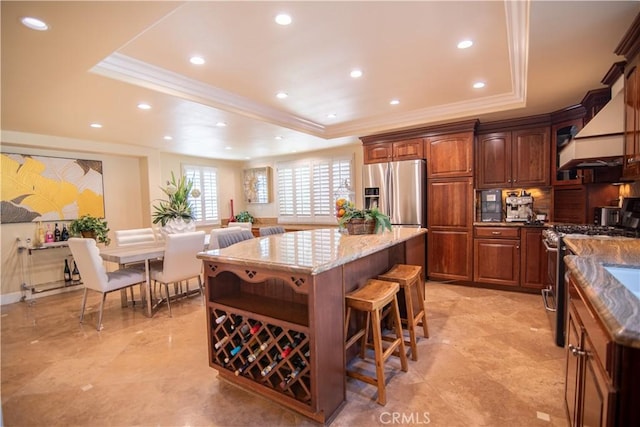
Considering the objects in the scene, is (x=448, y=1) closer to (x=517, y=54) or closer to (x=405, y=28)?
(x=405, y=28)

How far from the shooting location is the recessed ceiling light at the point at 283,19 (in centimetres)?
192

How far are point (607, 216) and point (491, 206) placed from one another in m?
1.41

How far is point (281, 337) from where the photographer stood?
179 cm

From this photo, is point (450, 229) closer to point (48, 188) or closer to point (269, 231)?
point (269, 231)

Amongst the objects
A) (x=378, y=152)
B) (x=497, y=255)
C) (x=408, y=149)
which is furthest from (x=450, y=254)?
(x=378, y=152)

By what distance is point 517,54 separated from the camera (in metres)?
2.45

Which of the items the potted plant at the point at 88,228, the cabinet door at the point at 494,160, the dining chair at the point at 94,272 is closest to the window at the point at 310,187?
the cabinet door at the point at 494,160

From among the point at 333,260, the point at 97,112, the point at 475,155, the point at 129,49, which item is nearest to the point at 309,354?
the point at 333,260

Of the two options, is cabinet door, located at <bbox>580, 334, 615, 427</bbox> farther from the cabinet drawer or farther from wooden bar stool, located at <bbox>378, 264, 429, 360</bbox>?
the cabinet drawer

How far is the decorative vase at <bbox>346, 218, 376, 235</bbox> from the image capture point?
2.90m

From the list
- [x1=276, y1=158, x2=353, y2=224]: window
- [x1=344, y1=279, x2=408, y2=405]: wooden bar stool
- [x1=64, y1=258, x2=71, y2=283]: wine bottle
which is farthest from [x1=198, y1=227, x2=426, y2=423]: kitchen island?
[x1=64, y1=258, x2=71, y2=283]: wine bottle

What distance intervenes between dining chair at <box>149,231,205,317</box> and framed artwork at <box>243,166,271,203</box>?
357 cm

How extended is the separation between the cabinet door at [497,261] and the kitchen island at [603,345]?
2.52 metres

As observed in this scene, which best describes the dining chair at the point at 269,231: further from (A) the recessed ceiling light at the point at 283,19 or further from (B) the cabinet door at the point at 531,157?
(B) the cabinet door at the point at 531,157
